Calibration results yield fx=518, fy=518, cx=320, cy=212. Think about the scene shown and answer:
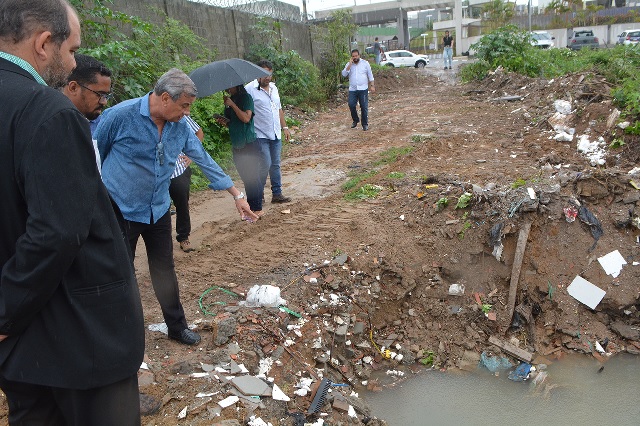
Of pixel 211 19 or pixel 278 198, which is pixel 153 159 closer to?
pixel 278 198

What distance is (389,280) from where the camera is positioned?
502 cm

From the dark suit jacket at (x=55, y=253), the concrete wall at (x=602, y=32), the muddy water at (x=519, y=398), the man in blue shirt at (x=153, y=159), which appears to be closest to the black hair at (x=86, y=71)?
the man in blue shirt at (x=153, y=159)

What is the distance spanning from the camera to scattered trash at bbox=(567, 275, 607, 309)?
498cm

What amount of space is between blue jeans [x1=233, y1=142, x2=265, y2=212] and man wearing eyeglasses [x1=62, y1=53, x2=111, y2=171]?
8.21 feet

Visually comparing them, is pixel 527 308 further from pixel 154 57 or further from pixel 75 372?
pixel 154 57

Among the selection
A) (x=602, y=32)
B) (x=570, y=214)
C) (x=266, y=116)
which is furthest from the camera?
(x=602, y=32)

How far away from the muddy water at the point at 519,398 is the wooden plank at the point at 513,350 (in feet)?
0.69

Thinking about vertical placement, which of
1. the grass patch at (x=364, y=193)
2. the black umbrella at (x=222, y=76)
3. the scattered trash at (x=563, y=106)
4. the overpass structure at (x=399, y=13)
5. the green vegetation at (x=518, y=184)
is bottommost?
the grass patch at (x=364, y=193)

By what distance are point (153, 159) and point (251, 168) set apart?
8.39 ft

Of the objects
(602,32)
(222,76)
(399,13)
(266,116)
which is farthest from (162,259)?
(399,13)

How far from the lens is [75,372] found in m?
1.48

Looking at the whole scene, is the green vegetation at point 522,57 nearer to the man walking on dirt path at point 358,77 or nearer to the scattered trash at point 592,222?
the man walking on dirt path at point 358,77

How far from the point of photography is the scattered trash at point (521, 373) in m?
4.41

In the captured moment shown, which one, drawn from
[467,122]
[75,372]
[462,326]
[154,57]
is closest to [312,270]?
[462,326]
